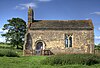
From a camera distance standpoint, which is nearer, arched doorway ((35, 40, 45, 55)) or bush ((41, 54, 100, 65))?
bush ((41, 54, 100, 65))

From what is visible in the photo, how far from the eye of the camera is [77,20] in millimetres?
41844

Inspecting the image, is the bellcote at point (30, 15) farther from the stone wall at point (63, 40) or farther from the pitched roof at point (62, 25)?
the stone wall at point (63, 40)

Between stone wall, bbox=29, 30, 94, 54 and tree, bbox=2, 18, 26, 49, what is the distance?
68.2 feet

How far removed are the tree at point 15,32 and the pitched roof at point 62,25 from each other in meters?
19.1

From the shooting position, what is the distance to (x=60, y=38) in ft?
129

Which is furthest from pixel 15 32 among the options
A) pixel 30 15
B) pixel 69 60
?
pixel 69 60

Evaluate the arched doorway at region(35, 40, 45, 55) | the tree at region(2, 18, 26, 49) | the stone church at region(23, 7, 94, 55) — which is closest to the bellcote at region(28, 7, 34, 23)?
the stone church at region(23, 7, 94, 55)

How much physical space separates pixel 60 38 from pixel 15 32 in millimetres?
23632

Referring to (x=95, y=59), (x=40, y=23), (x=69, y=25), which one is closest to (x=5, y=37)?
(x=40, y=23)

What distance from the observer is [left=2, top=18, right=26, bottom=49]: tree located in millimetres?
A: 59375

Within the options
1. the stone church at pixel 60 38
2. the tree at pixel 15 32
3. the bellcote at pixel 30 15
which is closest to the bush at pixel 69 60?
the stone church at pixel 60 38

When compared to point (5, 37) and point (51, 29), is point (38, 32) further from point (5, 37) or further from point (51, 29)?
point (5, 37)

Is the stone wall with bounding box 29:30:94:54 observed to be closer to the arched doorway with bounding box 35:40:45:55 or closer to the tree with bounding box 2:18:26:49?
the arched doorway with bounding box 35:40:45:55

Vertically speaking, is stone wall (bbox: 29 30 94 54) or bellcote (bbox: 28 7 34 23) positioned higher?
bellcote (bbox: 28 7 34 23)
